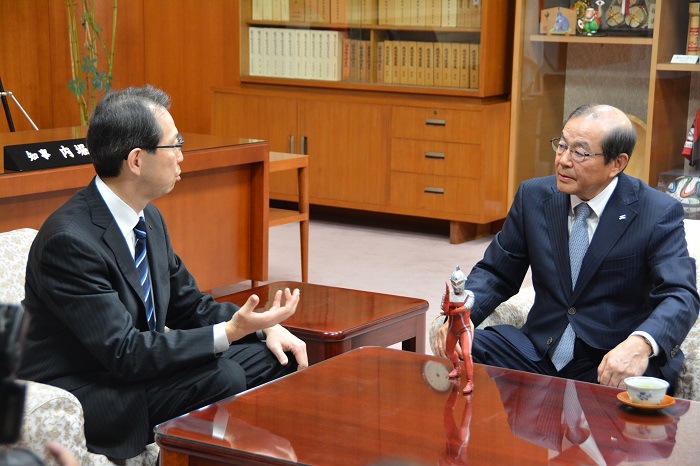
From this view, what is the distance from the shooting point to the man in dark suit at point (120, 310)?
7.38 ft

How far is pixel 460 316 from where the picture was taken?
232 cm

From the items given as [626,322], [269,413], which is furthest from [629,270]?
[269,413]

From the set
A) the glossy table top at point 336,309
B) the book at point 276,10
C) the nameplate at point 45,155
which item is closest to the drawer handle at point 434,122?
the book at point 276,10

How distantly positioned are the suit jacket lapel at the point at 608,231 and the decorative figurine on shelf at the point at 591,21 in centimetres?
316

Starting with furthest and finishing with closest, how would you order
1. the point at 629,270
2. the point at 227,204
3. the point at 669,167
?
1. the point at 669,167
2. the point at 227,204
3. the point at 629,270

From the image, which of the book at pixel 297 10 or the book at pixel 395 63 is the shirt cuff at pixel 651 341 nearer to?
the book at pixel 395 63

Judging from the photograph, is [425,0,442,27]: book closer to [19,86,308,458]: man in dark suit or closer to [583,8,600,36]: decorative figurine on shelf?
[583,8,600,36]: decorative figurine on shelf

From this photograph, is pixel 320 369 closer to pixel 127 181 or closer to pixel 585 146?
pixel 127 181

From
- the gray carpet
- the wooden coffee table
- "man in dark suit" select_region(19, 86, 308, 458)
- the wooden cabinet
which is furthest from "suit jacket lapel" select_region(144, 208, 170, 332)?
the wooden cabinet

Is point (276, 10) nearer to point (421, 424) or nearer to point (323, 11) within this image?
point (323, 11)

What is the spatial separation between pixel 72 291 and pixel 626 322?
1436 mm

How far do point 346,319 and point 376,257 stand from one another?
2.83m

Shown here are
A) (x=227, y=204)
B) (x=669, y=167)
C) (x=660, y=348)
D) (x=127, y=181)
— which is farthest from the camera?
(x=669, y=167)

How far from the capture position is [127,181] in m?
2.40
